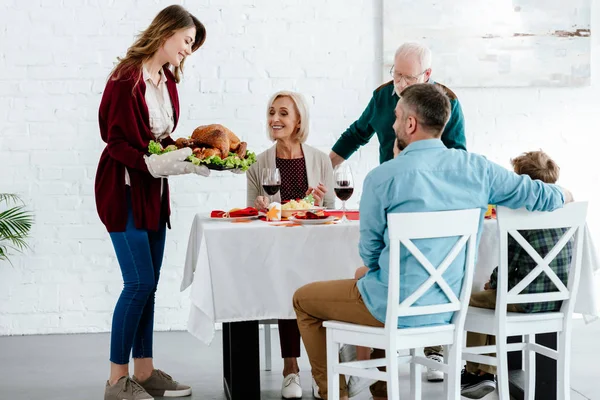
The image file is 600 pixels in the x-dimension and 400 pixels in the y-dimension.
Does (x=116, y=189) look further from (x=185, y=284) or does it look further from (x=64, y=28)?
(x=64, y=28)

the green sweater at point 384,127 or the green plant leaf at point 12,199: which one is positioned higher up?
the green sweater at point 384,127

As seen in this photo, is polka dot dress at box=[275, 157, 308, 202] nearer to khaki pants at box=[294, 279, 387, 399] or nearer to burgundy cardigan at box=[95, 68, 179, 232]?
burgundy cardigan at box=[95, 68, 179, 232]

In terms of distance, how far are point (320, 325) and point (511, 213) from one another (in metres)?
0.71

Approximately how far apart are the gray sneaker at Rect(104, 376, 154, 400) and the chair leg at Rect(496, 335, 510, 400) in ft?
4.61

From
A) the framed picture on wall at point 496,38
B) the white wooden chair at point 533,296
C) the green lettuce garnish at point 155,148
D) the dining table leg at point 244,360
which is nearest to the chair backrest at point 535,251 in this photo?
the white wooden chair at point 533,296

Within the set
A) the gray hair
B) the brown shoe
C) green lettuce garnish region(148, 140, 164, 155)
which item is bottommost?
the brown shoe

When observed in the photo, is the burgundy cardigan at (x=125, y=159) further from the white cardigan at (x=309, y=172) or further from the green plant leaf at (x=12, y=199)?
the green plant leaf at (x=12, y=199)

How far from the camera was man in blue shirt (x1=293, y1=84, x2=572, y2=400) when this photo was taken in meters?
2.36

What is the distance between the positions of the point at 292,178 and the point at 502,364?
148cm

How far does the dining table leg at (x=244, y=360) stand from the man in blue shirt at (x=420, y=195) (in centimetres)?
42

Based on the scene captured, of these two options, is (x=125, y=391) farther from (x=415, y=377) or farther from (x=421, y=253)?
(x=421, y=253)

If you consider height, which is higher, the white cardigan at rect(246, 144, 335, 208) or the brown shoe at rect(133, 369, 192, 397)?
the white cardigan at rect(246, 144, 335, 208)

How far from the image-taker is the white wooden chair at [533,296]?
251 centimetres

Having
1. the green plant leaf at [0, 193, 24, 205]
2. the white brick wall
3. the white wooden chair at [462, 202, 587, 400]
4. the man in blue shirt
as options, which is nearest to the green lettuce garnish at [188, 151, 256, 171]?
the man in blue shirt
